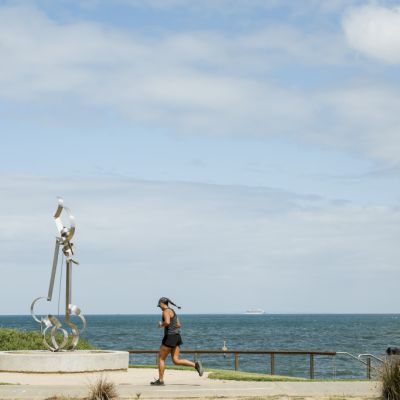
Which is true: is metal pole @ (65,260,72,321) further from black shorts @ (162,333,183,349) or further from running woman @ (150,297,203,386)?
black shorts @ (162,333,183,349)

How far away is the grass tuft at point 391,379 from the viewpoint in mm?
13078

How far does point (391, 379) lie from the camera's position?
1318 cm

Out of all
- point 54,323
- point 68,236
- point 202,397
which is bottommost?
point 202,397

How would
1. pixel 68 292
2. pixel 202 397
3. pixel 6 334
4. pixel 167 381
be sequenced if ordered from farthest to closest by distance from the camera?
1. pixel 6 334
2. pixel 68 292
3. pixel 167 381
4. pixel 202 397

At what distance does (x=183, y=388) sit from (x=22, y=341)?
1176 cm

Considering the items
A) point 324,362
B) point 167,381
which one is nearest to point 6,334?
point 167,381

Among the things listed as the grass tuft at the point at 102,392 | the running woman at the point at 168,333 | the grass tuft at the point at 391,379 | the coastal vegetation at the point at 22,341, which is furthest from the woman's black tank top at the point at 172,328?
the coastal vegetation at the point at 22,341

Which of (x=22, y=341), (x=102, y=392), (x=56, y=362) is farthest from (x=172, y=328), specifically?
(x=22, y=341)

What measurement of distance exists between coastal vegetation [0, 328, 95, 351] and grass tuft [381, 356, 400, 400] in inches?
563

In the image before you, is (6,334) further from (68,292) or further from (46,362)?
(46,362)

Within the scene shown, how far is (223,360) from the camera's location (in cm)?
5412

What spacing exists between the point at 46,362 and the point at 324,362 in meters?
34.0

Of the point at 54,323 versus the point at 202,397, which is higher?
the point at 54,323

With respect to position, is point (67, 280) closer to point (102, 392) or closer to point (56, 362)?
point (56, 362)
